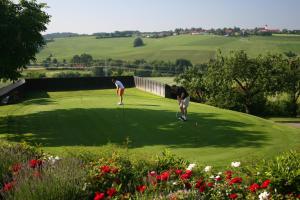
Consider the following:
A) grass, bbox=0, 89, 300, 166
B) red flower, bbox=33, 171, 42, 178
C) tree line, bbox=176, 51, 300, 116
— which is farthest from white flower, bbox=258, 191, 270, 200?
tree line, bbox=176, 51, 300, 116

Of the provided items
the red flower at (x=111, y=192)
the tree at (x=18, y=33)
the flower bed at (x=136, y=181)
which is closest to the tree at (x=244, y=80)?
the tree at (x=18, y=33)

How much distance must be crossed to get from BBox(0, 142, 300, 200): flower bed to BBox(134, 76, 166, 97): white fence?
97.3ft

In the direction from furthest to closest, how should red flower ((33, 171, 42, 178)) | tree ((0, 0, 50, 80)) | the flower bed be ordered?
tree ((0, 0, 50, 80)) → red flower ((33, 171, 42, 178)) → the flower bed

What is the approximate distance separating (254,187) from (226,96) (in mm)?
46873

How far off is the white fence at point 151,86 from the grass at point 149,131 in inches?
406

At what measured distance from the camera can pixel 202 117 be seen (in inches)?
1005

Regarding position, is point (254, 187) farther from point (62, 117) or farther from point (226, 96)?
point (226, 96)

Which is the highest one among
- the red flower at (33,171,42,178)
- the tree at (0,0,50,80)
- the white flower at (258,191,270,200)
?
the tree at (0,0,50,80)

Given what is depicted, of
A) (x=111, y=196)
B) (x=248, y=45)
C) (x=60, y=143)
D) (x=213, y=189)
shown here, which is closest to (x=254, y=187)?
(x=213, y=189)

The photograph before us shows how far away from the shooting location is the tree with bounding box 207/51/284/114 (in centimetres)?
5350

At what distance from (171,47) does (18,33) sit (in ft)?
365

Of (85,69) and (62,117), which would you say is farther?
(85,69)

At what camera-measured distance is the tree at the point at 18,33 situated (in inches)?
993

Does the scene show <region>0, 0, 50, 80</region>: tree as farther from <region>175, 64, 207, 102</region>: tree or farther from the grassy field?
the grassy field
